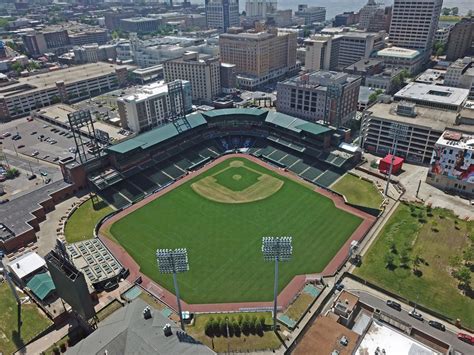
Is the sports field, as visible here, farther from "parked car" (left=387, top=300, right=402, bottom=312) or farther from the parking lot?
the parking lot

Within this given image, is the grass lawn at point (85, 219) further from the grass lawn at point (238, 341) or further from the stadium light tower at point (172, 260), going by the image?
the grass lawn at point (238, 341)

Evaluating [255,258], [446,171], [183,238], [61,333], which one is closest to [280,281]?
[255,258]

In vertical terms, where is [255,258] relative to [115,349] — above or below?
below

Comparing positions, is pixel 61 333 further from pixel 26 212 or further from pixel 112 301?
pixel 26 212

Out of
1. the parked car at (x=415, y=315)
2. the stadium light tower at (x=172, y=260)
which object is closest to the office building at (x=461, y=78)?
the parked car at (x=415, y=315)

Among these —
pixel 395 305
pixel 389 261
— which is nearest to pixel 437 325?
pixel 395 305

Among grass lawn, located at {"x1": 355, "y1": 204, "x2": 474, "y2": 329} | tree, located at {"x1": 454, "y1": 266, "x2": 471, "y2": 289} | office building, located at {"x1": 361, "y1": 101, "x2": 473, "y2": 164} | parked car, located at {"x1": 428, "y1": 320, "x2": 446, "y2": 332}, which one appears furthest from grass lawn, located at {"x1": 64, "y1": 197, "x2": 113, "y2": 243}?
office building, located at {"x1": 361, "y1": 101, "x2": 473, "y2": 164}

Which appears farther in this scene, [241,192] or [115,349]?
[241,192]

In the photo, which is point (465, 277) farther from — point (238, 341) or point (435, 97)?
point (435, 97)
